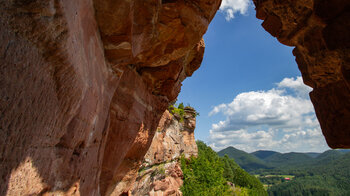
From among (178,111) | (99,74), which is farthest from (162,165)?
(99,74)

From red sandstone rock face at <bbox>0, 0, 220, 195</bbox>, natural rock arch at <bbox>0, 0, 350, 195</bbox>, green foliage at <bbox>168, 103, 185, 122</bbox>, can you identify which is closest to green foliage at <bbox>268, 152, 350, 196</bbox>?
green foliage at <bbox>168, 103, 185, 122</bbox>

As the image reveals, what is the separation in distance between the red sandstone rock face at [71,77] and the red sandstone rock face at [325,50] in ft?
8.02

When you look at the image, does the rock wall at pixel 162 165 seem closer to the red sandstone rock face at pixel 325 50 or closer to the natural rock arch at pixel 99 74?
the natural rock arch at pixel 99 74

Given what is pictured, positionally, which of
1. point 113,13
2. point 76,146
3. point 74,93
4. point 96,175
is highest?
point 113,13

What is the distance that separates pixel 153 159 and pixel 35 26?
35.9 feet

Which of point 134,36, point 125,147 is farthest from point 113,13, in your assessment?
point 125,147

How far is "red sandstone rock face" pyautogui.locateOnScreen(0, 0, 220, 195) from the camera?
4.93ft

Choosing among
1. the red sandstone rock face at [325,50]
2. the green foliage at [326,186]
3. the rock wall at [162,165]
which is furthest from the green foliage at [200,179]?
the green foliage at [326,186]

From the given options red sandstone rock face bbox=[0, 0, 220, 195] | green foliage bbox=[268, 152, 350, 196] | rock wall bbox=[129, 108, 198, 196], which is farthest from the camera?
green foliage bbox=[268, 152, 350, 196]

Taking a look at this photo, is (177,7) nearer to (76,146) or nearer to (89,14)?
(89,14)

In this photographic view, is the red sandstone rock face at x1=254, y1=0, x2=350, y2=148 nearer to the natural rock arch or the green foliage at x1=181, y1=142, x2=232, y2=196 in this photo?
the natural rock arch

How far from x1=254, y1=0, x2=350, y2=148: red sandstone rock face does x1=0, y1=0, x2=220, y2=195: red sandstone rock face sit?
96.2 inches

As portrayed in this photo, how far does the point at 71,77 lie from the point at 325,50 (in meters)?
5.39

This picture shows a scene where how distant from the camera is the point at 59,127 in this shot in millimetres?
2258
